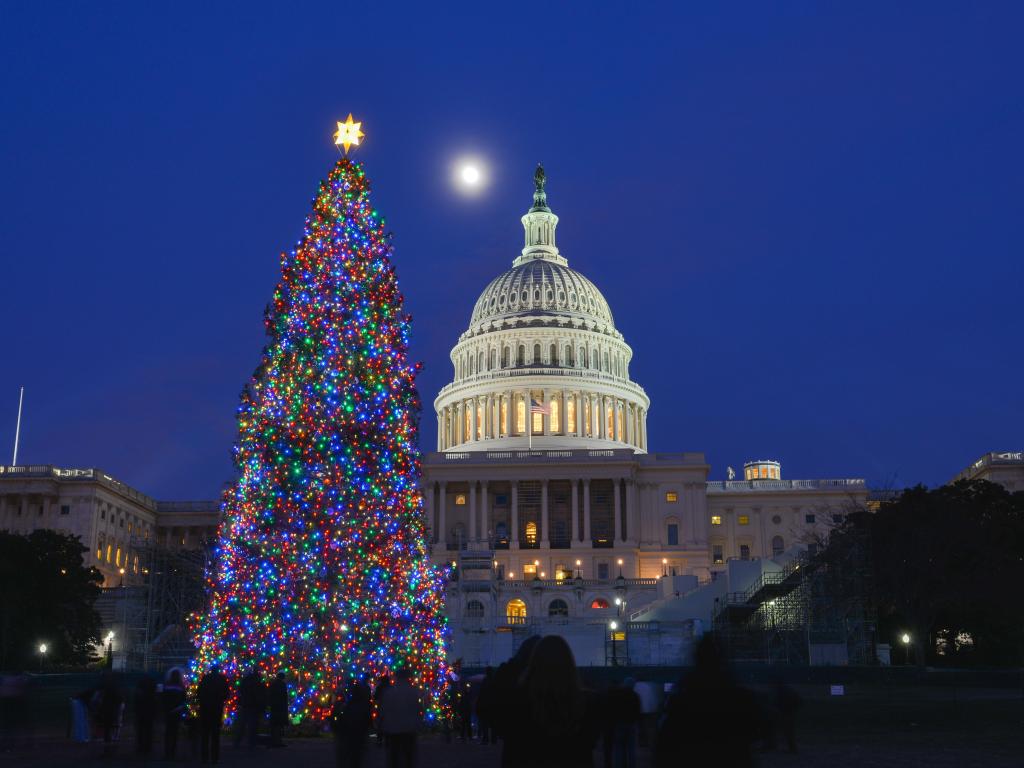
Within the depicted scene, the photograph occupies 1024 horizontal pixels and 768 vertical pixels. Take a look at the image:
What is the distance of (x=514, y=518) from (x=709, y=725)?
375 ft

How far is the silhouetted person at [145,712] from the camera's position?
90.2 ft

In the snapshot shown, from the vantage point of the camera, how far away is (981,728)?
107ft

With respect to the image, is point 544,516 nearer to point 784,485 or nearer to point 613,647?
point 784,485

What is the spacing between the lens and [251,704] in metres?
27.6

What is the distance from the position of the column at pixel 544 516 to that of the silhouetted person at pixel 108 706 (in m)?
92.4

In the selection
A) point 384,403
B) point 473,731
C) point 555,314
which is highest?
point 555,314

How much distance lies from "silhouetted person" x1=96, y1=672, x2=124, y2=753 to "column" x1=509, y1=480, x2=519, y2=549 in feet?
303

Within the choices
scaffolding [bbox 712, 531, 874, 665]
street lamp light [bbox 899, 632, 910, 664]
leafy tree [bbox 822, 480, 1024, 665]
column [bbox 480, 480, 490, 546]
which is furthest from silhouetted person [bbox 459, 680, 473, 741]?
column [bbox 480, 480, 490, 546]

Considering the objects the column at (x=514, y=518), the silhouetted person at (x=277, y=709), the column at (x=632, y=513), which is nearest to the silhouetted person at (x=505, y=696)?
the silhouetted person at (x=277, y=709)

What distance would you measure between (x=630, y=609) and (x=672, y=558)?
27.1 m

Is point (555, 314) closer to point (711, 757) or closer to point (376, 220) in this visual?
point (376, 220)

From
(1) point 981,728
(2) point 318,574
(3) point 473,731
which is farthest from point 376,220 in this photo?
(1) point 981,728

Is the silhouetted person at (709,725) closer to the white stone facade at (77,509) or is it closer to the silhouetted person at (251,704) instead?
the silhouetted person at (251,704)

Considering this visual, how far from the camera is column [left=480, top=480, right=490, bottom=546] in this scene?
402ft
